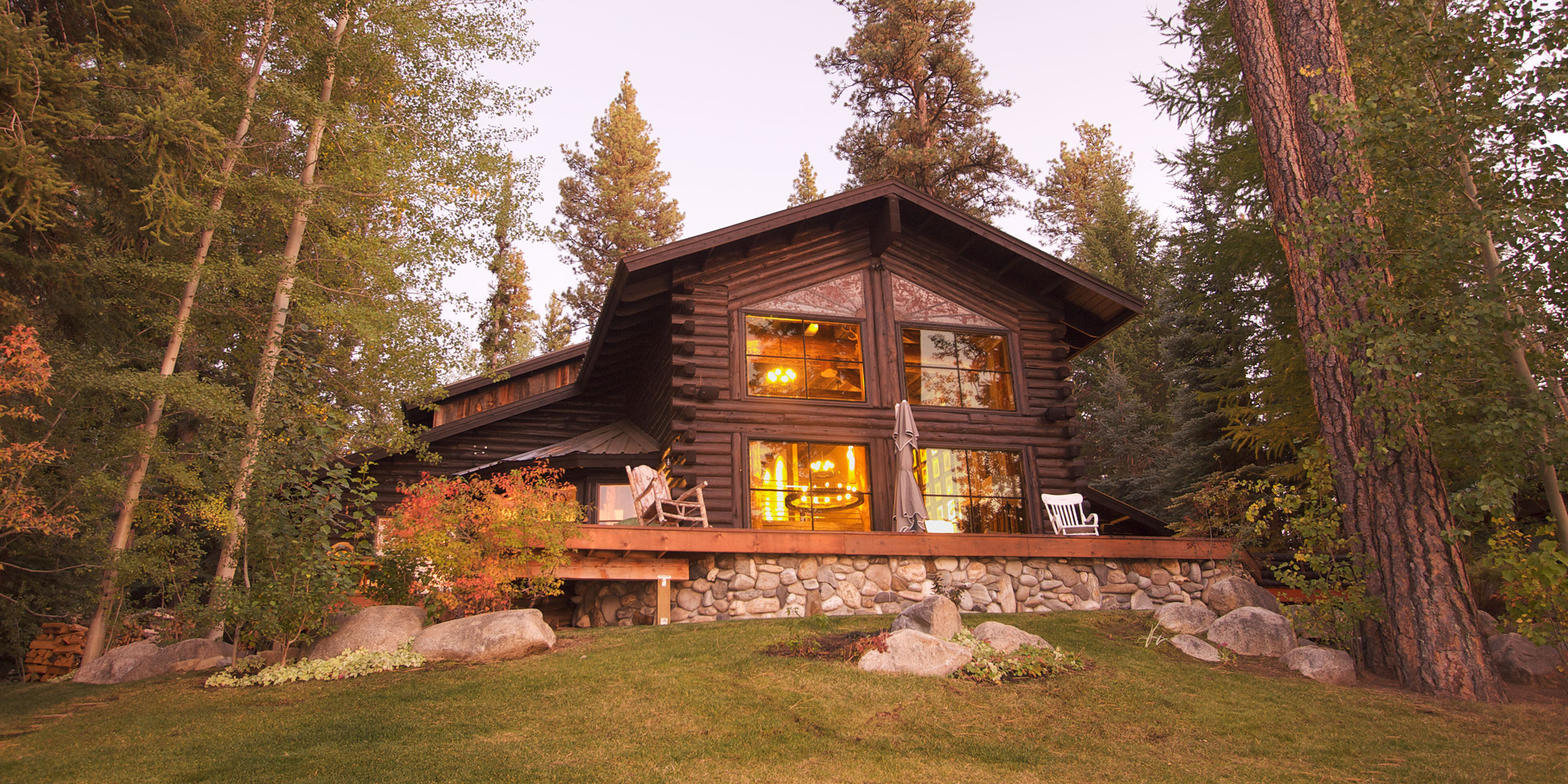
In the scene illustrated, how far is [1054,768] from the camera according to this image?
496 centimetres

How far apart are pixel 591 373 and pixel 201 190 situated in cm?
642

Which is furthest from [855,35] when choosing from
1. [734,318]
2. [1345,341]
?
[1345,341]

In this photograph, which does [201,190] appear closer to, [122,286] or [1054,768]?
[122,286]

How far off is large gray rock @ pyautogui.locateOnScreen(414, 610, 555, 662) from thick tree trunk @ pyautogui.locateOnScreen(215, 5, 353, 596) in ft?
8.40

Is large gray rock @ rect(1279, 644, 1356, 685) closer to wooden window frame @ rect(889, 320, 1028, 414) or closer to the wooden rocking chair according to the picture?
wooden window frame @ rect(889, 320, 1028, 414)

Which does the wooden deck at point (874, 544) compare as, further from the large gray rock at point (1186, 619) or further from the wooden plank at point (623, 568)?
the large gray rock at point (1186, 619)

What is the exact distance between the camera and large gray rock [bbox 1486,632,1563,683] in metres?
7.14

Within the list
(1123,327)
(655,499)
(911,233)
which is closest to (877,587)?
(655,499)

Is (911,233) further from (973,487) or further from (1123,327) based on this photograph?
(1123,327)

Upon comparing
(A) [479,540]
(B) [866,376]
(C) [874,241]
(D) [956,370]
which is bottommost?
(A) [479,540]

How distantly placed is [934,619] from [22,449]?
7859 mm

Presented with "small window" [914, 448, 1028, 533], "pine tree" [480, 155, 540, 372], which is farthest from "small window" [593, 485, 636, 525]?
"pine tree" [480, 155, 540, 372]

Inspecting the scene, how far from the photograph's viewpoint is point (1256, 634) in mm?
7988

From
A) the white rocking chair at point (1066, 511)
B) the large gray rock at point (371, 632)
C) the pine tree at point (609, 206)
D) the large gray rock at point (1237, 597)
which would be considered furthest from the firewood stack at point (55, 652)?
the pine tree at point (609, 206)
